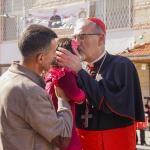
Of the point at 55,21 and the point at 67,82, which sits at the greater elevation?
the point at 55,21

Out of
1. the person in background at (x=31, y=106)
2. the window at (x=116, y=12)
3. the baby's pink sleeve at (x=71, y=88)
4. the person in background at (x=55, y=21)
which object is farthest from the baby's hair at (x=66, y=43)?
the person in background at (x=55, y=21)

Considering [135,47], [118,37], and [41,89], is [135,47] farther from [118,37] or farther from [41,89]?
[41,89]

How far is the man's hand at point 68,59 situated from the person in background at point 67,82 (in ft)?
0.09

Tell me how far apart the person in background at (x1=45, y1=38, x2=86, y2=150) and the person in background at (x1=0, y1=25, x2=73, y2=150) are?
0.74ft

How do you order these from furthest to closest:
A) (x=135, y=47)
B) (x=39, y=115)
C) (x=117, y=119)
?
1. (x=135, y=47)
2. (x=117, y=119)
3. (x=39, y=115)

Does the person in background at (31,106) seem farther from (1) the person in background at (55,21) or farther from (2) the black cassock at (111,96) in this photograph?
(1) the person in background at (55,21)

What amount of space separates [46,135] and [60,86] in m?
0.47

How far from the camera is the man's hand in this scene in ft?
10.5

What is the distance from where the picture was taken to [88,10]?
20.1 meters

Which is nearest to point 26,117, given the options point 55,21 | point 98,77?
point 98,77

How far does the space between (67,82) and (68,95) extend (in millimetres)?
89

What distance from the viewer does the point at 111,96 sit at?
11.2 ft

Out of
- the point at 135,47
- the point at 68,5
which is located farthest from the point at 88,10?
the point at 135,47

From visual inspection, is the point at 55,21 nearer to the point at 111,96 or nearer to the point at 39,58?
the point at 111,96
